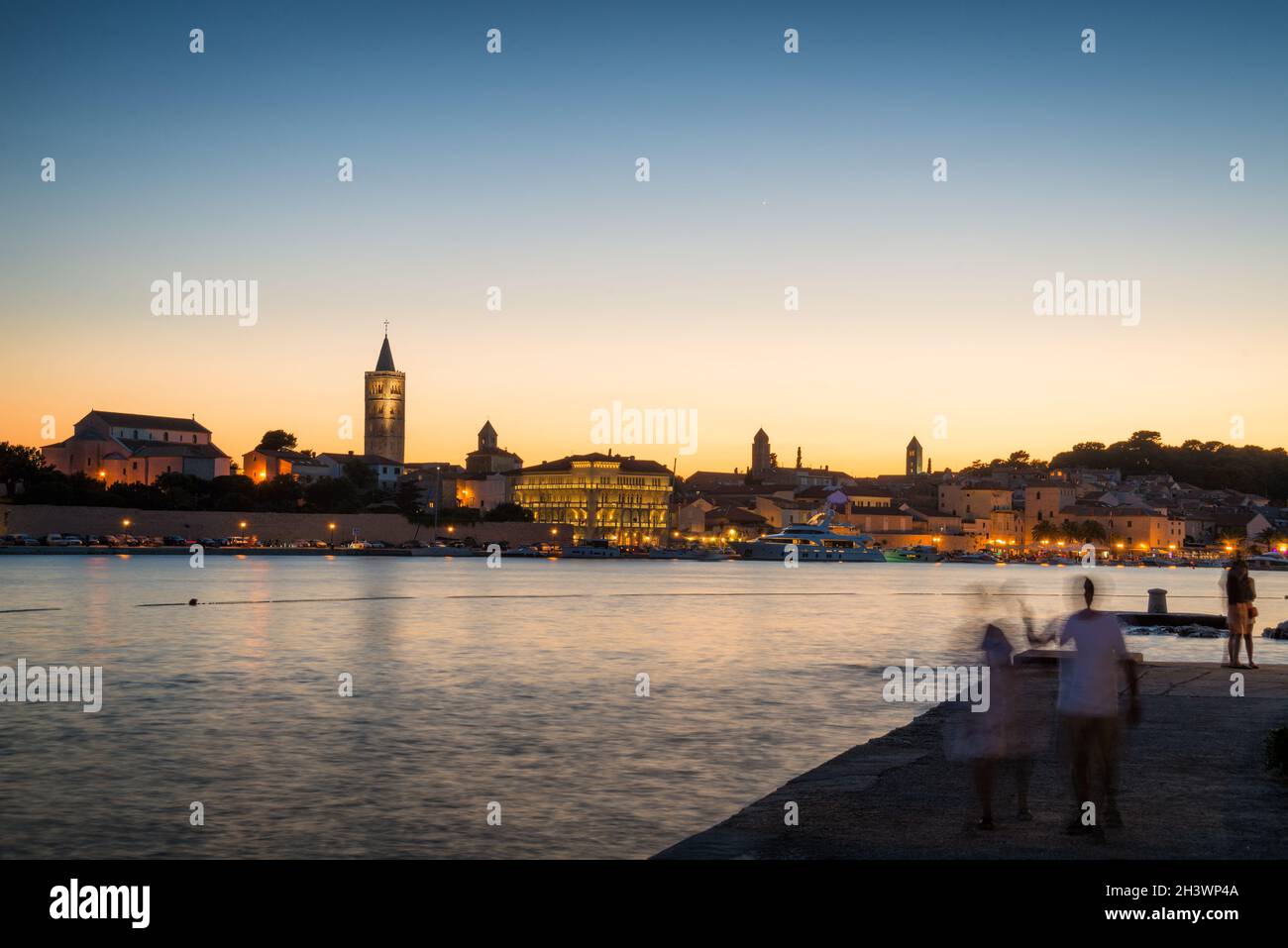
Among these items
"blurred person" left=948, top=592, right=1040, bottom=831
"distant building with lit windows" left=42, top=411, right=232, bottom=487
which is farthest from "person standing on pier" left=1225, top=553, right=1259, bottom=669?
"distant building with lit windows" left=42, top=411, right=232, bottom=487

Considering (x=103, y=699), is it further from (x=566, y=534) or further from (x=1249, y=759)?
(x=566, y=534)

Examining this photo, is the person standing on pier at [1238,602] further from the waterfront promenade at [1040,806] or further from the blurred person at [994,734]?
the blurred person at [994,734]

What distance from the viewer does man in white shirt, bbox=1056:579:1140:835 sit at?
7371 mm

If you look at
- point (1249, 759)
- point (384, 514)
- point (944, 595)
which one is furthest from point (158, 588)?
point (384, 514)

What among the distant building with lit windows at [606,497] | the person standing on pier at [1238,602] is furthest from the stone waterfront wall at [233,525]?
the person standing on pier at [1238,602]

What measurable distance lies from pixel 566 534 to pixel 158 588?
257ft

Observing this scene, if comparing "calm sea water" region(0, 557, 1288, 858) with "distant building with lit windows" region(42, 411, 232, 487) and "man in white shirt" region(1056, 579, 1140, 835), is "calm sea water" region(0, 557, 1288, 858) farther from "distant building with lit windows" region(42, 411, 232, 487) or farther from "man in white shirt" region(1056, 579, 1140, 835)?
"distant building with lit windows" region(42, 411, 232, 487)

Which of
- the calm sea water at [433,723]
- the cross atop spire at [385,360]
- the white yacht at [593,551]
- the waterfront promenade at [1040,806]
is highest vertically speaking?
the cross atop spire at [385,360]

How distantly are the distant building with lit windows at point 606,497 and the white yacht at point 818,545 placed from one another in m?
18.5

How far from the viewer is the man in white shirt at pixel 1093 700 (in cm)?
737

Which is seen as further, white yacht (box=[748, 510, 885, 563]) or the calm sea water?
white yacht (box=[748, 510, 885, 563])

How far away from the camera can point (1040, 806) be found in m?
8.36

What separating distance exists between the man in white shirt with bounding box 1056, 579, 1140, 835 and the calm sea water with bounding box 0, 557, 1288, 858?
0.75 meters

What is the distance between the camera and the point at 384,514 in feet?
394
